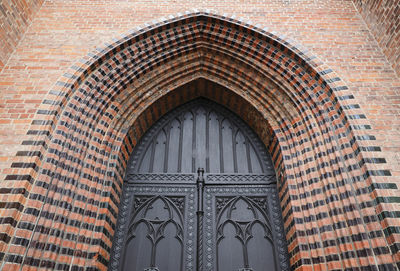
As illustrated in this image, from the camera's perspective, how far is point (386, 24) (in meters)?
4.12

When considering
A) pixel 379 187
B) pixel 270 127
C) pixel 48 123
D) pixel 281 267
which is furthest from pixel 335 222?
pixel 48 123

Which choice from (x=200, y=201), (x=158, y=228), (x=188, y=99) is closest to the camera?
(x=158, y=228)

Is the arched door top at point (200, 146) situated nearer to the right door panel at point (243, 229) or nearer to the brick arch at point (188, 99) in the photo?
the brick arch at point (188, 99)

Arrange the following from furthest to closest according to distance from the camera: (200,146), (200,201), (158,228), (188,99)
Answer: (188,99) < (200,146) < (200,201) < (158,228)

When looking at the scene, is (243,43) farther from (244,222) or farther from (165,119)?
(244,222)

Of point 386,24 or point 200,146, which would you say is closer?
point 386,24

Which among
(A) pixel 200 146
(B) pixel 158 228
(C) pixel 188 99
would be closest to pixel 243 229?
(B) pixel 158 228

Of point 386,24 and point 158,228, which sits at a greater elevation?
point 386,24

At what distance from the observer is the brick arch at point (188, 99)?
3.06 m

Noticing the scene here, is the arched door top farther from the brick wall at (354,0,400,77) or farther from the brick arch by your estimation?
the brick wall at (354,0,400,77)

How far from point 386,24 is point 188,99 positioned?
128 inches

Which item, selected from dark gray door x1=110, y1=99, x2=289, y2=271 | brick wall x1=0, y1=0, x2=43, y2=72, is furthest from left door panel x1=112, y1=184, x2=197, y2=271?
brick wall x1=0, y1=0, x2=43, y2=72

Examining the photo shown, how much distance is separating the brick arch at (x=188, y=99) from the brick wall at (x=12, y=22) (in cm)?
106

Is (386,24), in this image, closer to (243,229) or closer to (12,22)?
(243,229)
